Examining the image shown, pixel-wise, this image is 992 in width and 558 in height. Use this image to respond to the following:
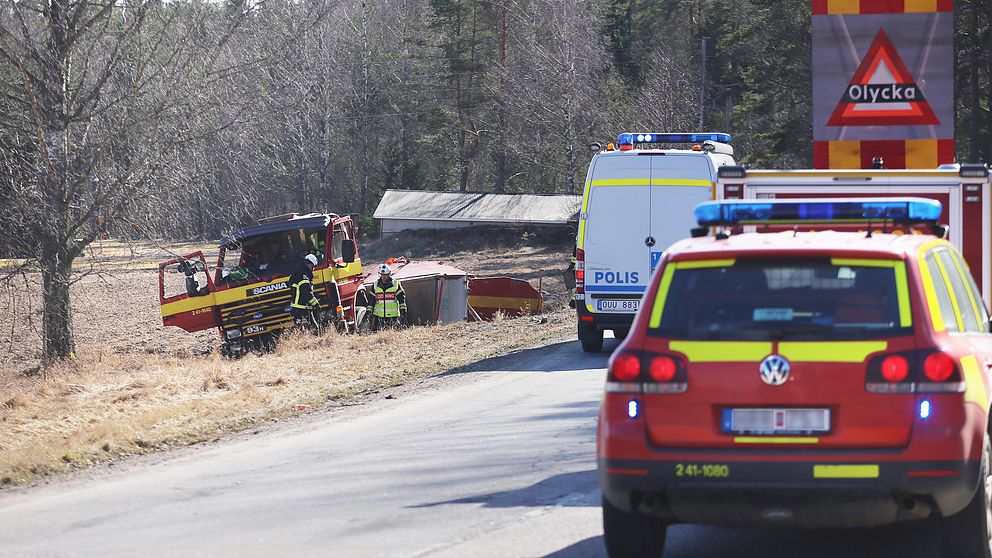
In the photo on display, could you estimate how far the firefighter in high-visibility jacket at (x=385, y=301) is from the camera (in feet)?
74.9

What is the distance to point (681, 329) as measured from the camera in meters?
5.16

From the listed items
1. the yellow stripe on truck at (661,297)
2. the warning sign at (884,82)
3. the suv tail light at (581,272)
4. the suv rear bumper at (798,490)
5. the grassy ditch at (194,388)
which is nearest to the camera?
the suv rear bumper at (798,490)

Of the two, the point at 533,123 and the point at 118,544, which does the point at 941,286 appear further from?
the point at 533,123

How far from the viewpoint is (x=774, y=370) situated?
499 centimetres

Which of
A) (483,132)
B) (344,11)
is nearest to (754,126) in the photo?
(483,132)

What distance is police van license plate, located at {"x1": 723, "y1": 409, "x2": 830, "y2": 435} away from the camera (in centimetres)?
497

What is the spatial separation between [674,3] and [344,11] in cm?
2020

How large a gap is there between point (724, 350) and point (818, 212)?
1.21 metres

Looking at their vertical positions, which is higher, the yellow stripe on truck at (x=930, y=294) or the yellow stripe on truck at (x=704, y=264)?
the yellow stripe on truck at (x=704, y=264)

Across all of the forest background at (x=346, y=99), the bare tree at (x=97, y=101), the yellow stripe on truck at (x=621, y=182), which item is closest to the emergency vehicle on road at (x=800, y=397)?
the yellow stripe on truck at (x=621, y=182)

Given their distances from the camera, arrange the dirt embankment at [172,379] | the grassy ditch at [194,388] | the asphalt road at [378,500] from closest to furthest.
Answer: the asphalt road at [378,500] → the grassy ditch at [194,388] → the dirt embankment at [172,379]

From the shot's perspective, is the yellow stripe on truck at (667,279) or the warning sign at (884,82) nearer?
the yellow stripe on truck at (667,279)

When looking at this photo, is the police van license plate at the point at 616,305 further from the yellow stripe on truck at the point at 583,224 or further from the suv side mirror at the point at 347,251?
the suv side mirror at the point at 347,251

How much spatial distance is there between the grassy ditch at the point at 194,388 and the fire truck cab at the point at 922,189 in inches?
227
